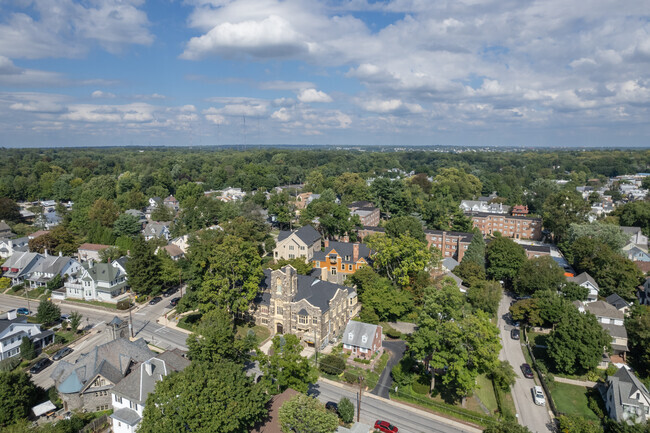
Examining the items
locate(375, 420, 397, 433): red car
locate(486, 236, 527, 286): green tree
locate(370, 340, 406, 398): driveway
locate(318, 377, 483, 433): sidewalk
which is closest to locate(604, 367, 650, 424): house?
locate(318, 377, 483, 433): sidewalk

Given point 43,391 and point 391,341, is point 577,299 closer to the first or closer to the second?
point 391,341

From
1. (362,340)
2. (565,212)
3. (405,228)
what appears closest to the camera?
(362,340)

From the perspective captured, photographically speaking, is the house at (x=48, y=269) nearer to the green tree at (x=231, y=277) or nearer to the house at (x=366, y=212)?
the green tree at (x=231, y=277)

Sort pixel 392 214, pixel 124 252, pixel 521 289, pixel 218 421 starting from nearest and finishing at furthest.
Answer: pixel 218 421 < pixel 521 289 < pixel 124 252 < pixel 392 214

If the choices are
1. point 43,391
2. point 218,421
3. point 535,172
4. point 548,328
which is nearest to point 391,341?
point 548,328

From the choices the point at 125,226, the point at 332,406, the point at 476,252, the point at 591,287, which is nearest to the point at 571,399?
the point at 332,406

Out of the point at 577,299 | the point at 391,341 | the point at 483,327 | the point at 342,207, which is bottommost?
the point at 391,341

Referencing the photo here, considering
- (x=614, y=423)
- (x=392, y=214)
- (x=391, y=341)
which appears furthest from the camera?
(x=392, y=214)

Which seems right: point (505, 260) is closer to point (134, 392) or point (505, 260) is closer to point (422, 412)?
point (422, 412)
